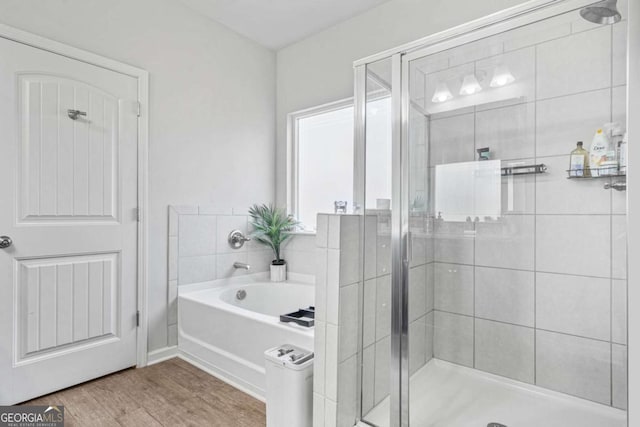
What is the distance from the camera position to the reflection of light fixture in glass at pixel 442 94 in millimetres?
1579

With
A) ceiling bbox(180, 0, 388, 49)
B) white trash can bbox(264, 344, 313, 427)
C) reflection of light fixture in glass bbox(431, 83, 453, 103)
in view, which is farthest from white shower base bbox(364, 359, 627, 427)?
ceiling bbox(180, 0, 388, 49)

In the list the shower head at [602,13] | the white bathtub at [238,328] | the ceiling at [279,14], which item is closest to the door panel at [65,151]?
the white bathtub at [238,328]

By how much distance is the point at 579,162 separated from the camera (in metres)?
1.40

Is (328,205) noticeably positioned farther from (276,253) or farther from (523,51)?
(523,51)

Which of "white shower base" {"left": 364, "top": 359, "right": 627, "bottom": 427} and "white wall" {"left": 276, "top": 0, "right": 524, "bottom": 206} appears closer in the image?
"white shower base" {"left": 364, "top": 359, "right": 627, "bottom": 427}

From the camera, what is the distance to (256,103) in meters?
3.17

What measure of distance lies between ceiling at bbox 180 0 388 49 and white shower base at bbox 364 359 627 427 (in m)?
2.57

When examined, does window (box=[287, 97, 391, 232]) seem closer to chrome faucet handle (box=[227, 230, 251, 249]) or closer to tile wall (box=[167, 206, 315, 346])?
tile wall (box=[167, 206, 315, 346])

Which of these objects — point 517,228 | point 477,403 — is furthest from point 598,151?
point 477,403

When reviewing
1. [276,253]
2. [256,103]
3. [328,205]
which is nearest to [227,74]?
[256,103]

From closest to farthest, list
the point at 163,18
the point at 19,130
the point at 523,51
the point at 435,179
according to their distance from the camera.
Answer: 1. the point at 523,51
2. the point at 435,179
3. the point at 19,130
4. the point at 163,18

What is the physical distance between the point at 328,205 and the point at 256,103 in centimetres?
116

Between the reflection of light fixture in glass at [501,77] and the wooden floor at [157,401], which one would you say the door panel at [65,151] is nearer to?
the wooden floor at [157,401]

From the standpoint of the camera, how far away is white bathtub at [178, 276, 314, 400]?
1977 millimetres
